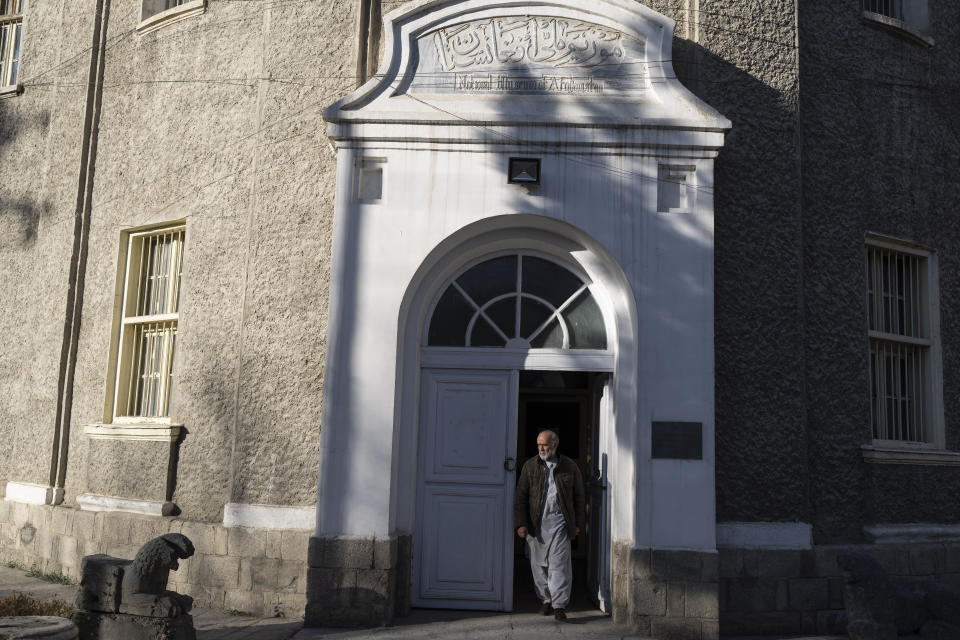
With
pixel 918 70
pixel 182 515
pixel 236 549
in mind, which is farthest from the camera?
pixel 918 70

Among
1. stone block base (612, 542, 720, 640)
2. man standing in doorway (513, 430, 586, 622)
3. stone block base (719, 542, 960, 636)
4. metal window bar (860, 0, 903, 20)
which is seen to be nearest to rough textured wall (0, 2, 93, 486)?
man standing in doorway (513, 430, 586, 622)

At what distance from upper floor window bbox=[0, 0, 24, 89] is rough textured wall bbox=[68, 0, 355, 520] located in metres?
2.89

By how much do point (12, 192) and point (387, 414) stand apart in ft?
21.4

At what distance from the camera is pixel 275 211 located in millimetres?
7887

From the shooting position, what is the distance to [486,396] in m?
7.64

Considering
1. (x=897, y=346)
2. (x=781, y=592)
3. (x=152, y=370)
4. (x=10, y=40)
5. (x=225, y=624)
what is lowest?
(x=225, y=624)

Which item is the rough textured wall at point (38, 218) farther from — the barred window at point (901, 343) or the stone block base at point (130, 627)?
the barred window at point (901, 343)

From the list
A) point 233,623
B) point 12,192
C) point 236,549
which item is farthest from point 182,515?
point 12,192

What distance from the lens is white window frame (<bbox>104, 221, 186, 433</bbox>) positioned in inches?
346

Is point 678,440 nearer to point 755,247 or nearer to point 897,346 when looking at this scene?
point 755,247

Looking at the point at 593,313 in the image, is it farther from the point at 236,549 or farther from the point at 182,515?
the point at 182,515

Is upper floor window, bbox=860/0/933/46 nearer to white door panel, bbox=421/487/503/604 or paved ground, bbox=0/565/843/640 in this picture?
paved ground, bbox=0/565/843/640

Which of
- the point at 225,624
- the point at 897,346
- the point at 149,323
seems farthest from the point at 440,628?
the point at 897,346

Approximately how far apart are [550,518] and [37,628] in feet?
12.7
